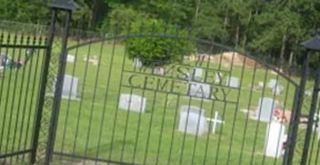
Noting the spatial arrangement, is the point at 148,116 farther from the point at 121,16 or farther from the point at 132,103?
the point at 121,16

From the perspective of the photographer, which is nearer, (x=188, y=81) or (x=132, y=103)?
(x=188, y=81)

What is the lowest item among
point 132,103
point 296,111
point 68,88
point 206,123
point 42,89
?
point 206,123

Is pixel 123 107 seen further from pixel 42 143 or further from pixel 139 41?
pixel 139 41

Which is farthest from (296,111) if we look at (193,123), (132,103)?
(132,103)

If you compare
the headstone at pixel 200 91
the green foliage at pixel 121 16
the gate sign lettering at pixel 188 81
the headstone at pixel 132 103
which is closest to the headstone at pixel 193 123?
the headstone at pixel 132 103

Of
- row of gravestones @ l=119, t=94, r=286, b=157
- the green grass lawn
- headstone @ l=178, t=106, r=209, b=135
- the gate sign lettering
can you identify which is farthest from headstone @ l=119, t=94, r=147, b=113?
the gate sign lettering

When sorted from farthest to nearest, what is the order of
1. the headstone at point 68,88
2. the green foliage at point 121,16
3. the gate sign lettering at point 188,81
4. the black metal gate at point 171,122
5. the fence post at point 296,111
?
1. the green foliage at point 121,16
2. the headstone at point 68,88
3. the black metal gate at point 171,122
4. the gate sign lettering at point 188,81
5. the fence post at point 296,111

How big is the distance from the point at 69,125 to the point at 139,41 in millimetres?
22284

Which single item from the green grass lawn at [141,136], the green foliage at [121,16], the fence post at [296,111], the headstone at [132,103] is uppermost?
the green foliage at [121,16]

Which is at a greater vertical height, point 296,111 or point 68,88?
point 296,111

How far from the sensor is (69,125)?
1355 cm

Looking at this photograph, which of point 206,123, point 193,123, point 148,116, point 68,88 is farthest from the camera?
point 68,88

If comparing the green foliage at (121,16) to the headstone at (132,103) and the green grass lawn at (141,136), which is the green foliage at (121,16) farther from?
the headstone at (132,103)

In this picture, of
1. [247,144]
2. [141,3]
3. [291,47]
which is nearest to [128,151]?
[247,144]
